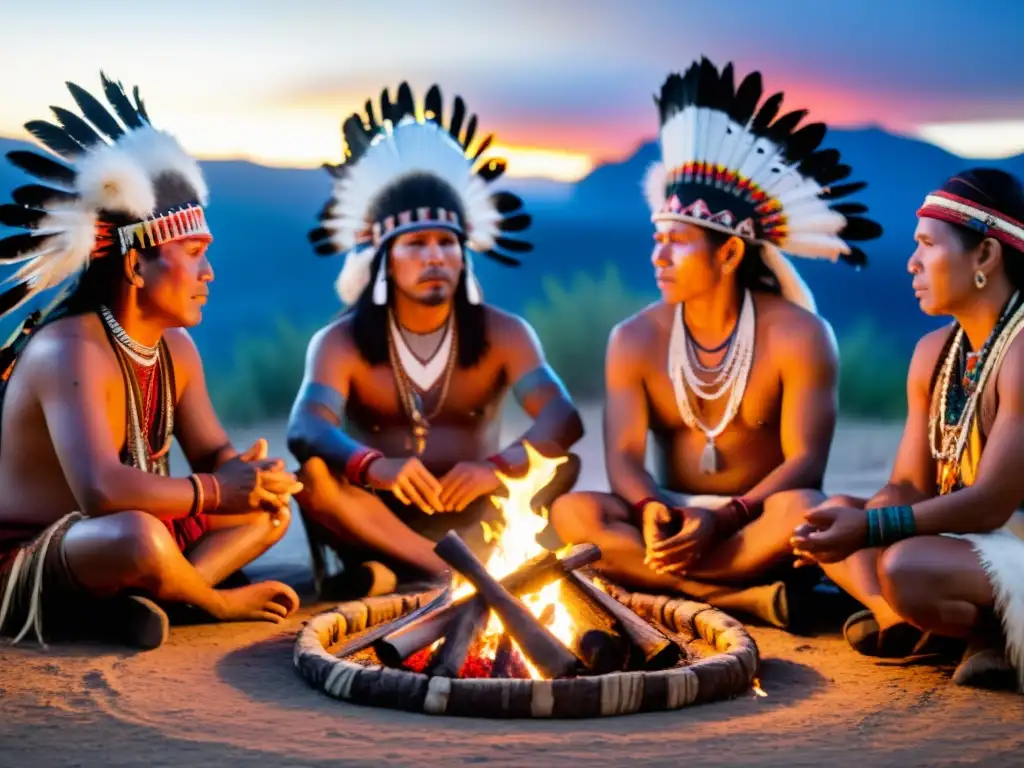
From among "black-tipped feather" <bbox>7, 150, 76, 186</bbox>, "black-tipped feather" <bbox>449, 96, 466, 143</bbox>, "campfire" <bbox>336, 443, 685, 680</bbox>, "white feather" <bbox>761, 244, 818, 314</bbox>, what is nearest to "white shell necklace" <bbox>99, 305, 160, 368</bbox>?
"black-tipped feather" <bbox>7, 150, 76, 186</bbox>

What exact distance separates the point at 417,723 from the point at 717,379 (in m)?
2.35

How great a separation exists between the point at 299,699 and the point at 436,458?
208 centimetres

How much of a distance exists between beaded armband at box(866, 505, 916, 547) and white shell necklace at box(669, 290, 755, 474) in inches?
51.5

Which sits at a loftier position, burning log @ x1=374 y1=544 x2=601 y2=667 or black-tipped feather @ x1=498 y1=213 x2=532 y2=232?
black-tipped feather @ x1=498 y1=213 x2=532 y2=232

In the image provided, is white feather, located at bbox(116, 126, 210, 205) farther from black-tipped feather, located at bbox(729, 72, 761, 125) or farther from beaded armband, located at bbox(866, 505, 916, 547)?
beaded armband, located at bbox(866, 505, 916, 547)

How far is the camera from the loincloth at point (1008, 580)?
4.28 m

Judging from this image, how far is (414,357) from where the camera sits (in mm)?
6258

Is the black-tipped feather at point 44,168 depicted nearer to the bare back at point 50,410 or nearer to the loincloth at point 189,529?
the bare back at point 50,410

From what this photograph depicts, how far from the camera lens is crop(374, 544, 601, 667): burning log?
14.0 feet

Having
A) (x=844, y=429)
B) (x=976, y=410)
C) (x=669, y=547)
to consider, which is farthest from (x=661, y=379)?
(x=844, y=429)

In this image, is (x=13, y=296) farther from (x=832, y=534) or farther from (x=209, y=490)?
(x=832, y=534)

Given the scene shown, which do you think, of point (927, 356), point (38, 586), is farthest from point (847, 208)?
point (38, 586)

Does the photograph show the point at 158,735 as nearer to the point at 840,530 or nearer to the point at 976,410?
the point at 840,530

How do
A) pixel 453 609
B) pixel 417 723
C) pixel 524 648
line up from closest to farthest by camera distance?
1. pixel 417 723
2. pixel 524 648
3. pixel 453 609
